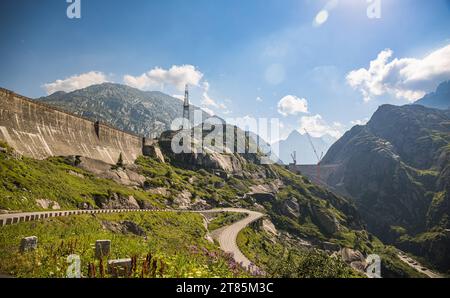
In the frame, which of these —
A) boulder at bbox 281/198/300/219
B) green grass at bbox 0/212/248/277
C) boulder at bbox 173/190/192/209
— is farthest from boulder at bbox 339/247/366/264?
green grass at bbox 0/212/248/277

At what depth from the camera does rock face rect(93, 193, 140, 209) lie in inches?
2521

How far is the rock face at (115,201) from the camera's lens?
210 feet

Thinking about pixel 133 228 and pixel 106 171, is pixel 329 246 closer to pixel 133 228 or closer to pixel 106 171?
pixel 106 171

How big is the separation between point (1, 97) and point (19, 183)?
1571 inches

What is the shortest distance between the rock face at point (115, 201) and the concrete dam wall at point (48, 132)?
2437 centimetres

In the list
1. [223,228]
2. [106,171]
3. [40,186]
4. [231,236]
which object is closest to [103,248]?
[40,186]

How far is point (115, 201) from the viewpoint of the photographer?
6931cm

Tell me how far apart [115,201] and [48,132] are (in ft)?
116

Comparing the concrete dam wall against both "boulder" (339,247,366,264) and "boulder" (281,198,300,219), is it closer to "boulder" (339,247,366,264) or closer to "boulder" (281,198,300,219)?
"boulder" (281,198,300,219)

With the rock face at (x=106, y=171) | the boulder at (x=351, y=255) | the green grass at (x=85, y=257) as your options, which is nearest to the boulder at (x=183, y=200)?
the rock face at (x=106, y=171)

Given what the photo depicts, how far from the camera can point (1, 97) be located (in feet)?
241

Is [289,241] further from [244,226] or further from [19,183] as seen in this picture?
[19,183]

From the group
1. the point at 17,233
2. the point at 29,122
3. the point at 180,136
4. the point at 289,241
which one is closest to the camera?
the point at 17,233
